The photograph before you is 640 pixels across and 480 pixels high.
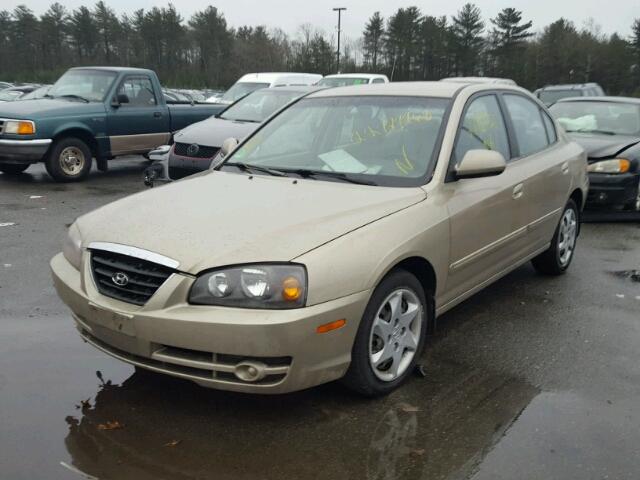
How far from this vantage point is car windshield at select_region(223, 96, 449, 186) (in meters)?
3.86

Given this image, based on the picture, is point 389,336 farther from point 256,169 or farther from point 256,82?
point 256,82

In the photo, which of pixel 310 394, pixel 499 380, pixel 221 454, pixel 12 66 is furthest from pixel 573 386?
pixel 12 66

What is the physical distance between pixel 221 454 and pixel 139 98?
31.0 feet

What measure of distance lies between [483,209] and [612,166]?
4.61m

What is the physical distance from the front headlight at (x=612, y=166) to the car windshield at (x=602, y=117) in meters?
1.08

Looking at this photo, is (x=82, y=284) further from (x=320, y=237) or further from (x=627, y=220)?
(x=627, y=220)

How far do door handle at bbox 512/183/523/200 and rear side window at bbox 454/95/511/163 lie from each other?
0.23 metres

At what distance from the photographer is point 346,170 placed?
393 cm

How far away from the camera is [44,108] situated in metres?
9.97

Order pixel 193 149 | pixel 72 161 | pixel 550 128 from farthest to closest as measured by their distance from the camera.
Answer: pixel 72 161, pixel 193 149, pixel 550 128

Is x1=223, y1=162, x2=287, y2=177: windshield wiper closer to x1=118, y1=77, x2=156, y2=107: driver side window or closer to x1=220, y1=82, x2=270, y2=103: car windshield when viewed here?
x1=118, y1=77, x2=156, y2=107: driver side window

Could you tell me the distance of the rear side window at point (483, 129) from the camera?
4055 millimetres

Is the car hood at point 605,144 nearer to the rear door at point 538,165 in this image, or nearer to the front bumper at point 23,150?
the rear door at point 538,165

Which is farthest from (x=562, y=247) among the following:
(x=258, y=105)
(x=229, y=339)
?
(x=258, y=105)
